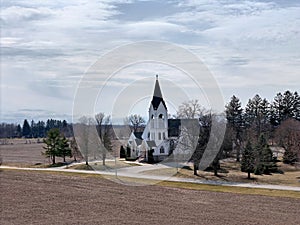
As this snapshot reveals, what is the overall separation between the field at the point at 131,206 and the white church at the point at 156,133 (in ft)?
53.0

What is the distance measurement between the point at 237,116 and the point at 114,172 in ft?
83.0

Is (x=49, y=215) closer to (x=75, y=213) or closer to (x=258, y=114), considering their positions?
(x=75, y=213)

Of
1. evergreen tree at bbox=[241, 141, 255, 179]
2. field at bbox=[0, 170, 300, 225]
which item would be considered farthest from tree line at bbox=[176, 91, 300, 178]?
field at bbox=[0, 170, 300, 225]

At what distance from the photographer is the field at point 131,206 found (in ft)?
70.1

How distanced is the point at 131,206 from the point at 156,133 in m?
26.6

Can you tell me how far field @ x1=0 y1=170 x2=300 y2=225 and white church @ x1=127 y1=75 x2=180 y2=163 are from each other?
16147mm

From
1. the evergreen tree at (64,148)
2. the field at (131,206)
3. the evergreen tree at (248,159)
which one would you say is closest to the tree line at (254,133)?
the evergreen tree at (248,159)

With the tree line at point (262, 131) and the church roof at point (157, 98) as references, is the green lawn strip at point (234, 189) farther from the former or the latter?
the church roof at point (157, 98)

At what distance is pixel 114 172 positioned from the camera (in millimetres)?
40156

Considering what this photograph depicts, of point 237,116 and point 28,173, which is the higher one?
point 237,116

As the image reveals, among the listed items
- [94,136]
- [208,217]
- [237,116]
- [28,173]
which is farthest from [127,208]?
[237,116]

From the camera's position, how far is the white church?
163 feet

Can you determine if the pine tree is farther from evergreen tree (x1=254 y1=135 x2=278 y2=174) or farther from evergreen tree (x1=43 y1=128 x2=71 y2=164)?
evergreen tree (x1=254 y1=135 x2=278 y2=174)

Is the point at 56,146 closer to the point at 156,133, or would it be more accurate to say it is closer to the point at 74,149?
the point at 74,149
